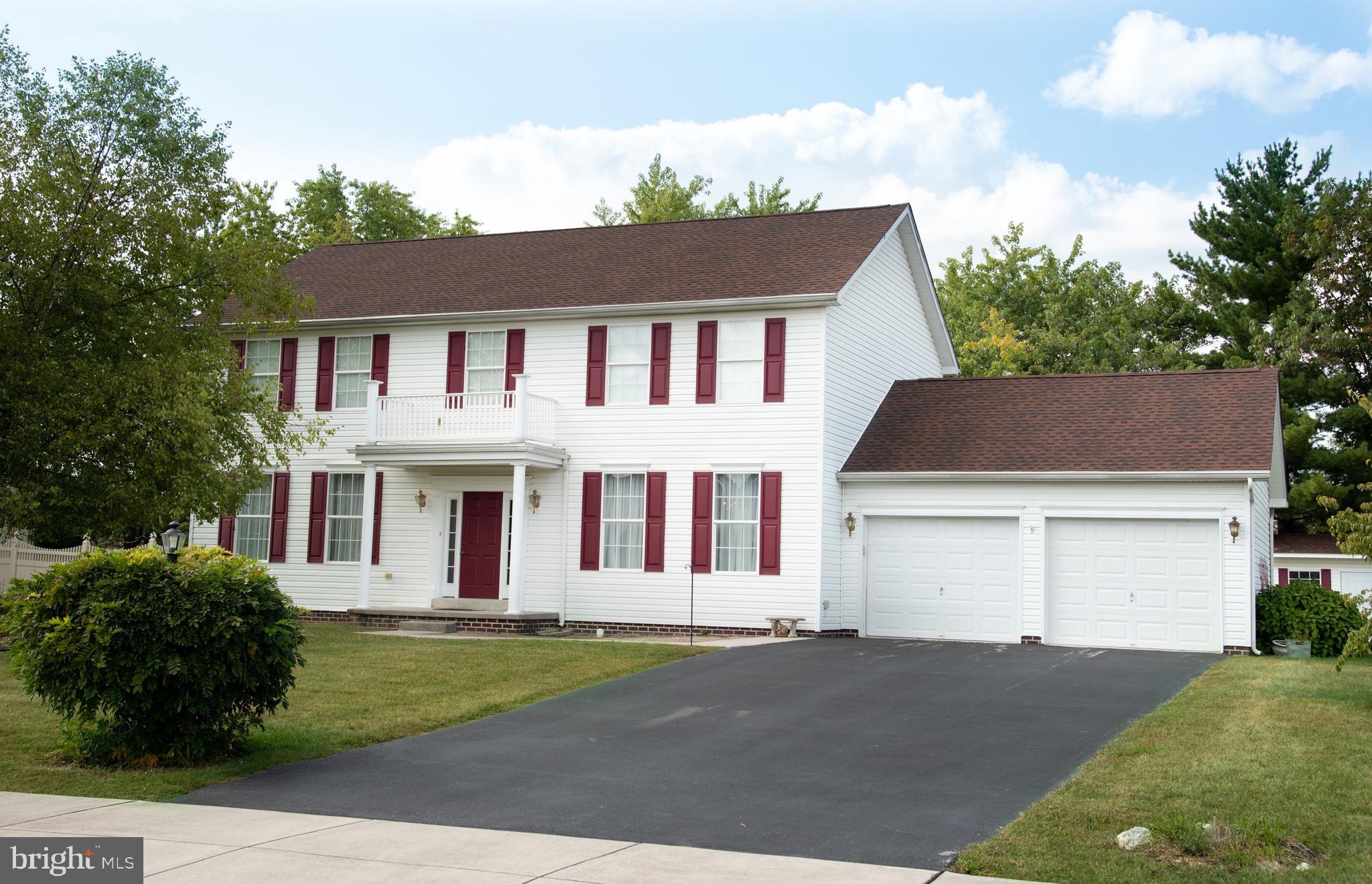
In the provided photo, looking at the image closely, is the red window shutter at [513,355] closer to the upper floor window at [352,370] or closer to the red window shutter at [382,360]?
the red window shutter at [382,360]

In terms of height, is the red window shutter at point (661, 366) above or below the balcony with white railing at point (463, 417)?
above

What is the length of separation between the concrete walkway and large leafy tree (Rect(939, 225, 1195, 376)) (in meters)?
32.6

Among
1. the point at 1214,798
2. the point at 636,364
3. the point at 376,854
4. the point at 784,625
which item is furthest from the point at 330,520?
the point at 1214,798

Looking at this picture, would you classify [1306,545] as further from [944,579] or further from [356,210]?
[356,210]

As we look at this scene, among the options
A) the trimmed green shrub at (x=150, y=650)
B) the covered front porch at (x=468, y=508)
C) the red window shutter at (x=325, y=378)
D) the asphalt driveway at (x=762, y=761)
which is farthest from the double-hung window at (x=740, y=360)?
the trimmed green shrub at (x=150, y=650)

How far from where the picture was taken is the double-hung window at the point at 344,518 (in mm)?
23922

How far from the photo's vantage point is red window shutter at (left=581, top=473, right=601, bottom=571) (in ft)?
72.2

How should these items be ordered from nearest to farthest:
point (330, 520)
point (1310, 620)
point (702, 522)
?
point (1310, 620), point (702, 522), point (330, 520)

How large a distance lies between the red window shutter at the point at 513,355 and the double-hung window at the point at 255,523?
5.63 metres

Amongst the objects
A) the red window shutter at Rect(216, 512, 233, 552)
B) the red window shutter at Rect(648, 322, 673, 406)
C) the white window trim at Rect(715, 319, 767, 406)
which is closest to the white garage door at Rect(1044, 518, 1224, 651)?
the white window trim at Rect(715, 319, 767, 406)

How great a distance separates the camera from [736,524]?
21.2 m

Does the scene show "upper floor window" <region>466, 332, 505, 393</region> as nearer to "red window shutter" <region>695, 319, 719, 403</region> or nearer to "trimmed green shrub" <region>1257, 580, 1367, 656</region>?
"red window shutter" <region>695, 319, 719, 403</region>

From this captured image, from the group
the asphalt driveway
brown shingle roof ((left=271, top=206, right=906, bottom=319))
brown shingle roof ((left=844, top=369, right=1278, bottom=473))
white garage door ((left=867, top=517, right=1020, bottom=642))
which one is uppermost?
brown shingle roof ((left=271, top=206, right=906, bottom=319))

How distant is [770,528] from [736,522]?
66 centimetres
